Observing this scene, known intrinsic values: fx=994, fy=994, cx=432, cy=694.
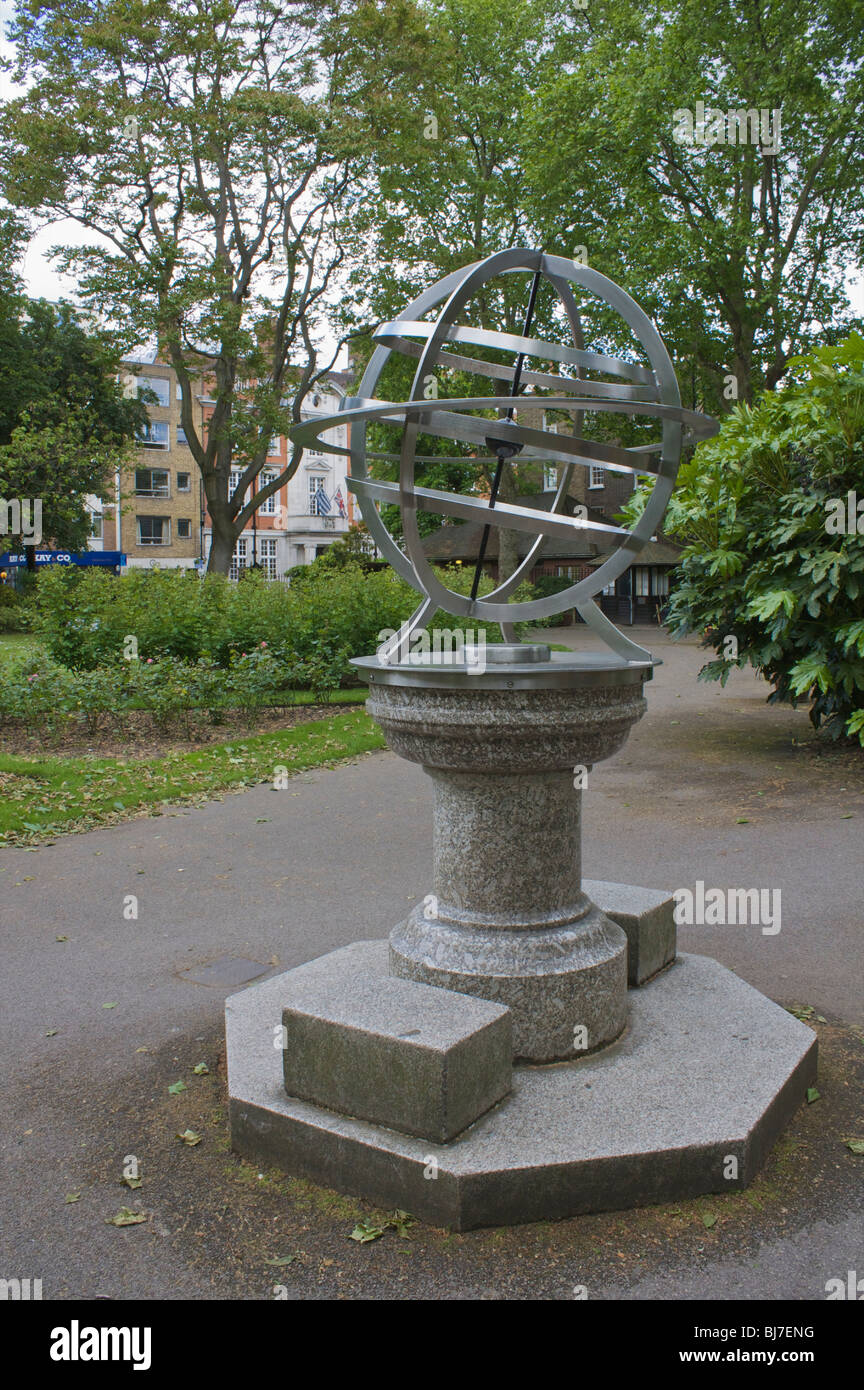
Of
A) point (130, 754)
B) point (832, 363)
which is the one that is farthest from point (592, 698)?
point (130, 754)

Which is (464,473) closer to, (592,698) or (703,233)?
(703,233)

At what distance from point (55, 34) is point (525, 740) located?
1106 inches

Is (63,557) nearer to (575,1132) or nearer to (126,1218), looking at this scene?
(126,1218)

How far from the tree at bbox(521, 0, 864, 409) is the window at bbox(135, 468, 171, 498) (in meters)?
35.8

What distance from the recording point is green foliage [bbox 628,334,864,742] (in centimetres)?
982

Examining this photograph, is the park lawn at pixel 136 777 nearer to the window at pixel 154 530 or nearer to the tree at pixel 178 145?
the tree at pixel 178 145

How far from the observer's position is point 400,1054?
344cm

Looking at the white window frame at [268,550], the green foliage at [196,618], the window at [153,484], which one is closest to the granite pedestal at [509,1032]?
the green foliage at [196,618]

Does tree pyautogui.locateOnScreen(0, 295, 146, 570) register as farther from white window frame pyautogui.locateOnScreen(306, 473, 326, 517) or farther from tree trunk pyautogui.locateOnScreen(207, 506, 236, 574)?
white window frame pyautogui.locateOnScreen(306, 473, 326, 517)

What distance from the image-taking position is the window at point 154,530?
2322 inches

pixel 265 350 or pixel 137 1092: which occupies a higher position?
pixel 265 350

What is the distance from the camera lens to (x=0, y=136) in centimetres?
2472

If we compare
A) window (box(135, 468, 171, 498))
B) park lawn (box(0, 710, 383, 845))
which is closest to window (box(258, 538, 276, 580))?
window (box(135, 468, 171, 498))

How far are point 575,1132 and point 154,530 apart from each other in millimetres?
59592
